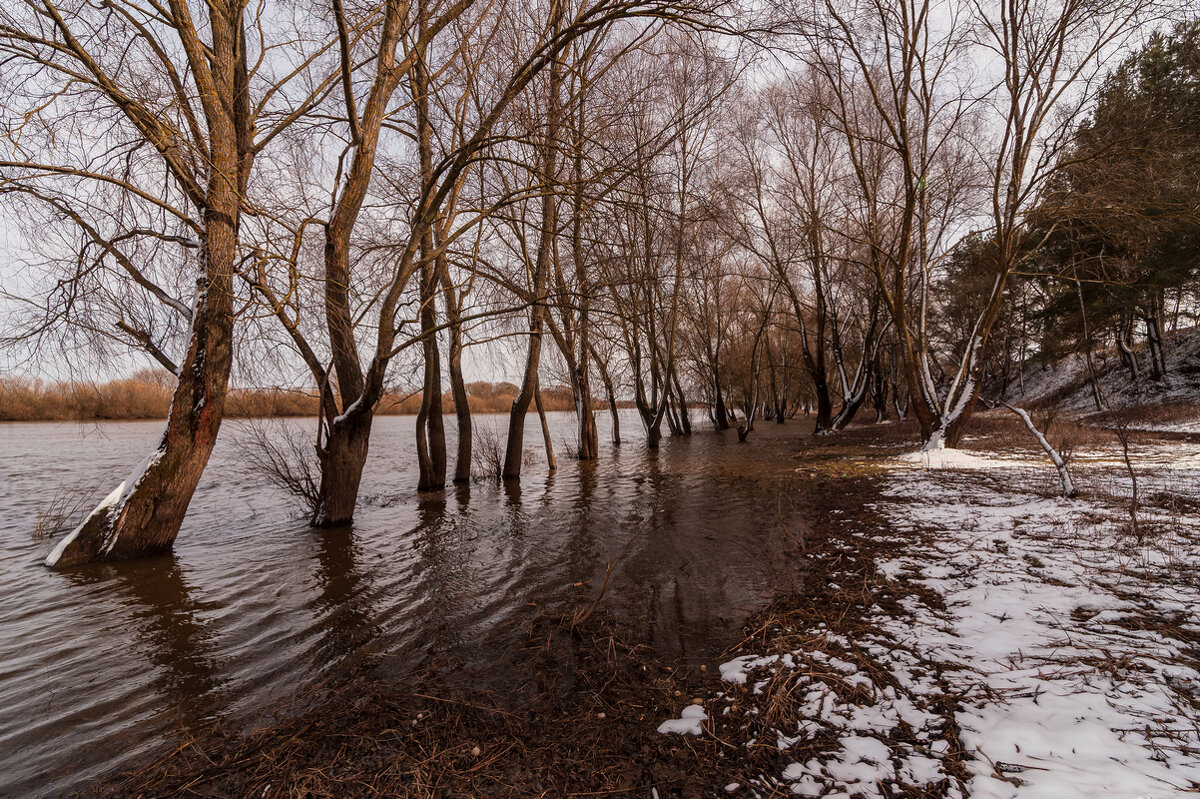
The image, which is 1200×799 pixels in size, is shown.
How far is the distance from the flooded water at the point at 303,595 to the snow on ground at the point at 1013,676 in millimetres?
953

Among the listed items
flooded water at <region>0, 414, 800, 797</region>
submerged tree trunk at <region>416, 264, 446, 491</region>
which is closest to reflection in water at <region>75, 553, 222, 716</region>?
flooded water at <region>0, 414, 800, 797</region>

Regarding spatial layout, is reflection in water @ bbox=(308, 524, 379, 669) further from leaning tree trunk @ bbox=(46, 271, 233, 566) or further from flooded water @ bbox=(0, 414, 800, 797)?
leaning tree trunk @ bbox=(46, 271, 233, 566)

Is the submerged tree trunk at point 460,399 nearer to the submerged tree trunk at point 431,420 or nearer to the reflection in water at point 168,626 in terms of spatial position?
the submerged tree trunk at point 431,420

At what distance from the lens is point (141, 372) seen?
6484 millimetres

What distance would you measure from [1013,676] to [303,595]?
5719mm

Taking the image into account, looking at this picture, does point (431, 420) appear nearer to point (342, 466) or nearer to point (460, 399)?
point (460, 399)

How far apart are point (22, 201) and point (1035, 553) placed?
10.5m

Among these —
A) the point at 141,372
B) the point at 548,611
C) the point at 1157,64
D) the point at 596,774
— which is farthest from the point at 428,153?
the point at 1157,64

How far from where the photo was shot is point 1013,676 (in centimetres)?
255

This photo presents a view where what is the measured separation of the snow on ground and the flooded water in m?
0.95

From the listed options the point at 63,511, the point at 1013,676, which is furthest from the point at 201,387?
the point at 1013,676

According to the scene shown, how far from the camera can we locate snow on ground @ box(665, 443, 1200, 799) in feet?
6.40

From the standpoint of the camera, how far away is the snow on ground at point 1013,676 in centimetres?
195

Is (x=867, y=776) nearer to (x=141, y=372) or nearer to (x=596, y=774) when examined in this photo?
(x=596, y=774)
